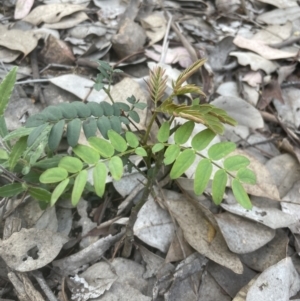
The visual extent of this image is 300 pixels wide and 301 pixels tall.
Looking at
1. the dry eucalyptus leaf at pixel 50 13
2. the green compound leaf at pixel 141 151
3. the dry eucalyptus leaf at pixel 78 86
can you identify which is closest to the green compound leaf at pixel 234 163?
the green compound leaf at pixel 141 151

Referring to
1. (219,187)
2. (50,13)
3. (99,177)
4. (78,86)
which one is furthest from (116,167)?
(50,13)

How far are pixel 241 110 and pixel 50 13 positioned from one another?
114 centimetres

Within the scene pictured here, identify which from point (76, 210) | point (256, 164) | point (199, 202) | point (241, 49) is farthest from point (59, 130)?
point (241, 49)

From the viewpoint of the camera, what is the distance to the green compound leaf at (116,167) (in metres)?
1.11

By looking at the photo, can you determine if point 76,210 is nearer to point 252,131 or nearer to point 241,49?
point 252,131

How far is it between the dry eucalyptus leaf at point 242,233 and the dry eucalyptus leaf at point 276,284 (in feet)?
0.33

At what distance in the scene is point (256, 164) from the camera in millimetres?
1721

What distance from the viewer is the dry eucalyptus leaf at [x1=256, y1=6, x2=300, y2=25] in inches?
94.5

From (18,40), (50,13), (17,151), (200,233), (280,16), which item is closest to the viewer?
(17,151)

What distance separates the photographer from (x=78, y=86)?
6.32 ft

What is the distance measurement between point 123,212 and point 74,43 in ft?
3.25

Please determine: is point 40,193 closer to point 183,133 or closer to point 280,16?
point 183,133

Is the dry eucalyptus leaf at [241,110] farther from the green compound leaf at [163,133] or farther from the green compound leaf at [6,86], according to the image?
the green compound leaf at [6,86]

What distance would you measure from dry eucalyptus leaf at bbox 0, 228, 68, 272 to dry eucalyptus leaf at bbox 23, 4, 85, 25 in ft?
3.98
